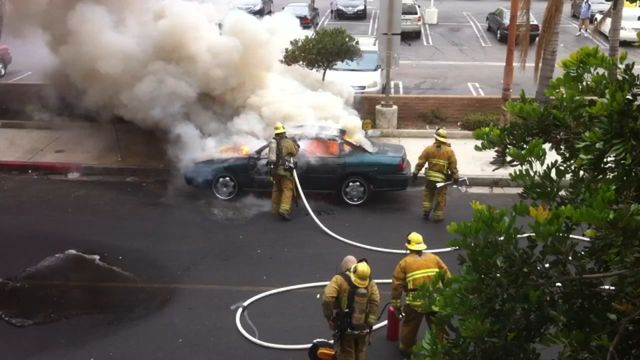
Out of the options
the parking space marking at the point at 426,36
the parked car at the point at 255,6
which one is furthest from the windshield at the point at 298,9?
the parking space marking at the point at 426,36

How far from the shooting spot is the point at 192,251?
29.0 feet

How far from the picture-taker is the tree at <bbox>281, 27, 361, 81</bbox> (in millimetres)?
12852

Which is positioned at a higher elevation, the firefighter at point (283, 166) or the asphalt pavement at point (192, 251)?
the firefighter at point (283, 166)

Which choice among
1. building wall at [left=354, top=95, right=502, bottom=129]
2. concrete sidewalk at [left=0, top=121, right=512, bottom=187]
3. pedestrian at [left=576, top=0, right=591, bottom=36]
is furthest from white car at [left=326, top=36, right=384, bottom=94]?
pedestrian at [left=576, top=0, right=591, bottom=36]

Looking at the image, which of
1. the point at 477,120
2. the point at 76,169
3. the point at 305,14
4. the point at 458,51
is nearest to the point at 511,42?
the point at 477,120

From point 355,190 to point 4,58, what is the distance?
1325 centimetres

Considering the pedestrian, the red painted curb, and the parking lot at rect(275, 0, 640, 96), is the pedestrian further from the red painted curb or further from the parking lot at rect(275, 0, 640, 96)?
the red painted curb

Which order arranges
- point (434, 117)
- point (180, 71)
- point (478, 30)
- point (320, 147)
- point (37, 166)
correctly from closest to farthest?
point (320, 147), point (180, 71), point (37, 166), point (434, 117), point (478, 30)

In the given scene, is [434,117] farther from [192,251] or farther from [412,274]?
[412,274]

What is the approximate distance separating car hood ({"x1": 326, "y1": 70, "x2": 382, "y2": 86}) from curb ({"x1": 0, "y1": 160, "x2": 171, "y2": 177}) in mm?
4956

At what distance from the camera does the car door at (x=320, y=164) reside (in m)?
10.4

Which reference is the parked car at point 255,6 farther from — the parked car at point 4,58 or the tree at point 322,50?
the tree at point 322,50

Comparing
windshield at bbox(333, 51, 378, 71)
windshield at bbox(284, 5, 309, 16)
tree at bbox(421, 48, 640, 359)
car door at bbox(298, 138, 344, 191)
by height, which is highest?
tree at bbox(421, 48, 640, 359)

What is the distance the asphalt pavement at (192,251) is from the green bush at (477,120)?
3065 millimetres
